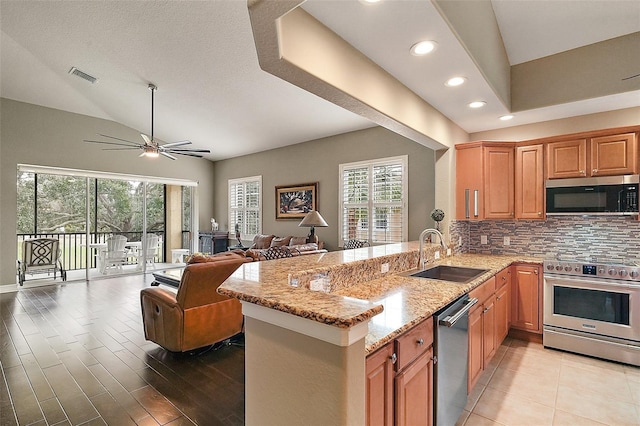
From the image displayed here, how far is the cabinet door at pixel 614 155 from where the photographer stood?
10.3ft

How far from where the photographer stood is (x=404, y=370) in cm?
142

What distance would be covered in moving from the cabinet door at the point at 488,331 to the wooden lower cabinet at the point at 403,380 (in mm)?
1127

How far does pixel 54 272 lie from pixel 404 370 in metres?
7.67

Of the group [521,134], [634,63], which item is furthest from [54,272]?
[634,63]

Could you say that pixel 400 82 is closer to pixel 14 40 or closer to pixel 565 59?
pixel 565 59

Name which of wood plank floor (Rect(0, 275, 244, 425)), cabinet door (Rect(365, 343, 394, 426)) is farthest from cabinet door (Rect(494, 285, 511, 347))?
wood plank floor (Rect(0, 275, 244, 425))

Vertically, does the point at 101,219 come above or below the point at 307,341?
above

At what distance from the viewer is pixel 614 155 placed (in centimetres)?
321

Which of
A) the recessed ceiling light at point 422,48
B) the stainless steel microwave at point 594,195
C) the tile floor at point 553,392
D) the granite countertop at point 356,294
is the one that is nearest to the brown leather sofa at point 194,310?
the granite countertop at point 356,294

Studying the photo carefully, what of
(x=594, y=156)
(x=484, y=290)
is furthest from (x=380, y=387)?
(x=594, y=156)

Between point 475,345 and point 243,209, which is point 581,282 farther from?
point 243,209

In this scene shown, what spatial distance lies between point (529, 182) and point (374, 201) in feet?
7.76

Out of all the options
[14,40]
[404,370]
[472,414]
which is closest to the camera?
[404,370]

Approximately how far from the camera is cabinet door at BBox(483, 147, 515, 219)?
3816 millimetres
